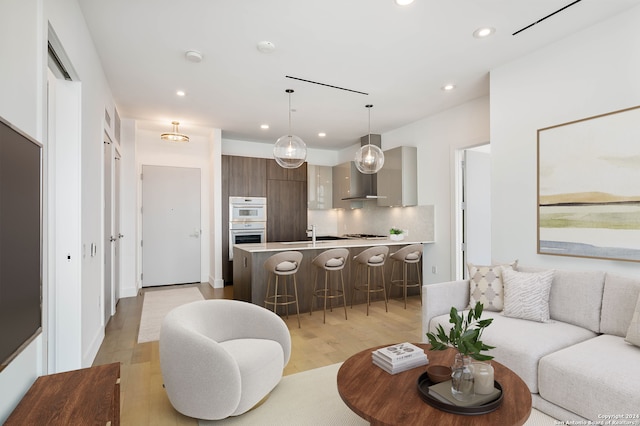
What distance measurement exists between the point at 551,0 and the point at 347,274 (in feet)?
12.1

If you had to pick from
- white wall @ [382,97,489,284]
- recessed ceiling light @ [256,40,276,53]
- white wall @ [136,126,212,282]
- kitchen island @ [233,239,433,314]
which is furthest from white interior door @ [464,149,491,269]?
white wall @ [136,126,212,282]

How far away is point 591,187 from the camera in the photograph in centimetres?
281

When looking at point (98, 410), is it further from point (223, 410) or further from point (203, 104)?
point (203, 104)

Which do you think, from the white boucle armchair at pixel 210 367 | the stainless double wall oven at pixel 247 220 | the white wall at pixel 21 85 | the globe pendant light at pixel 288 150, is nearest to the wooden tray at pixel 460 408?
the white boucle armchair at pixel 210 367

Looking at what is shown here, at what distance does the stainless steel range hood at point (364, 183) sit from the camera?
6.54 metres

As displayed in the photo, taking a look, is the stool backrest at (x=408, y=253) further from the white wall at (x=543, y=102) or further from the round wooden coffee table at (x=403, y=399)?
the round wooden coffee table at (x=403, y=399)

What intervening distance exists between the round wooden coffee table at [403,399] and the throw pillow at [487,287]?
115cm

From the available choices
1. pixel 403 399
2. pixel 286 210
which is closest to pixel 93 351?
pixel 403 399

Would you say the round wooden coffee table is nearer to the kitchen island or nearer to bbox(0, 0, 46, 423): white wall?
bbox(0, 0, 46, 423): white wall

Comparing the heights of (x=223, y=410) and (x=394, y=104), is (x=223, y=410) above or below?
below

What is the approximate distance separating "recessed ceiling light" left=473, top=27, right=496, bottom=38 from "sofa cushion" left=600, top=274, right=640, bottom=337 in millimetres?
2176

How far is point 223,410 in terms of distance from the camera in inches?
79.7

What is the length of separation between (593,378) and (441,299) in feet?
4.09

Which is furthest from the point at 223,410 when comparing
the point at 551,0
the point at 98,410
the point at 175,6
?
the point at 551,0
